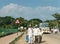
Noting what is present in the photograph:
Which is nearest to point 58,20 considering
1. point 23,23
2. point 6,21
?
point 23,23

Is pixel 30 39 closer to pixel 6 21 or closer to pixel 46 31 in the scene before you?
pixel 46 31

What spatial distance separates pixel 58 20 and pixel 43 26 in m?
63.5

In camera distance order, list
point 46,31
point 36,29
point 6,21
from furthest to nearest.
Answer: point 6,21, point 46,31, point 36,29

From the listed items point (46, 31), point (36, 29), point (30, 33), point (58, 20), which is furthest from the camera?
point (58, 20)

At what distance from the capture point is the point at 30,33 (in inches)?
659

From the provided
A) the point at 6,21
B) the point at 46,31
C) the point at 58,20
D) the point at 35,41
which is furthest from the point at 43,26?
the point at 6,21

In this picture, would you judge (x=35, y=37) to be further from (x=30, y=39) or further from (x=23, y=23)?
(x=23, y=23)

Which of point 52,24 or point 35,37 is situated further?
point 52,24

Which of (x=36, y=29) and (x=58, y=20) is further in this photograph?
(x=58, y=20)

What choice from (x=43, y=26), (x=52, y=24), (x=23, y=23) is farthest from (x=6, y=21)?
(x=43, y=26)

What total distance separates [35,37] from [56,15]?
114m

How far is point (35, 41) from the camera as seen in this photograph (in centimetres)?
2030

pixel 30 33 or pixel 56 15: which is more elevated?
pixel 56 15

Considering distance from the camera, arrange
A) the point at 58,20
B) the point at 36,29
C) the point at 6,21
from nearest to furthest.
→ the point at 36,29
the point at 58,20
the point at 6,21
